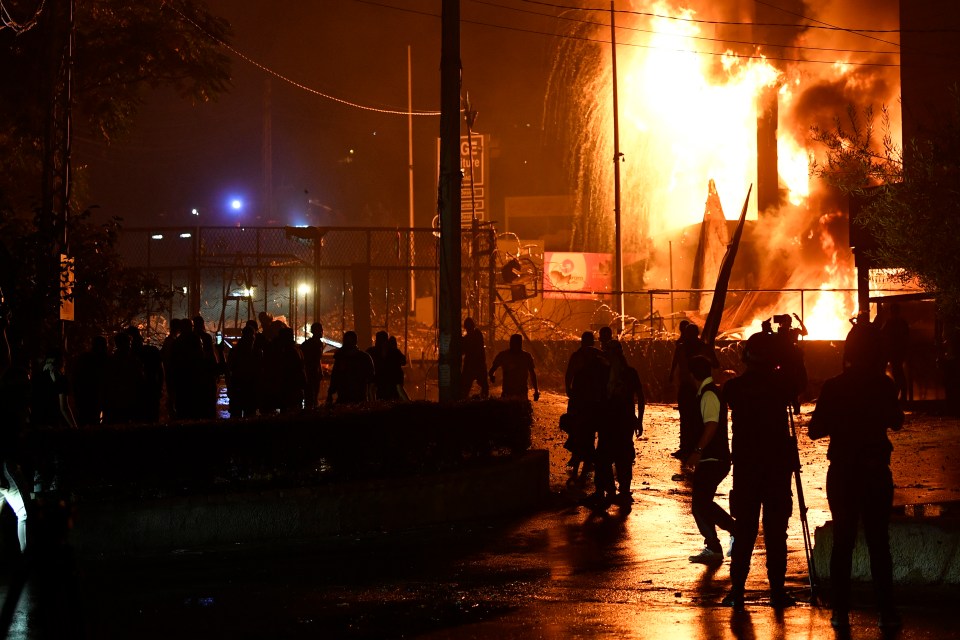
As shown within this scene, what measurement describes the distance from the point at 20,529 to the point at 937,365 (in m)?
16.3

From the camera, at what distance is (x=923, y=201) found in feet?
43.7

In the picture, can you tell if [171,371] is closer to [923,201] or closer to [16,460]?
[16,460]

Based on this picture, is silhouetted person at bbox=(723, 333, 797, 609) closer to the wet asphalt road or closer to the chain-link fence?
the wet asphalt road

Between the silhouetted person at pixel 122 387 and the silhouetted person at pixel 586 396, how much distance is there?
4.85m

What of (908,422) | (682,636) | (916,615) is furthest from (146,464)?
(908,422)

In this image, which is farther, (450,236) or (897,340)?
(897,340)

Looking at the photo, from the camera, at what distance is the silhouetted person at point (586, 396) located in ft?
39.2

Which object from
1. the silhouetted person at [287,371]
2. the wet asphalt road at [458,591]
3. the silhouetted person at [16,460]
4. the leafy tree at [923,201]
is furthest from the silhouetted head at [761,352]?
the silhouetted person at [287,371]

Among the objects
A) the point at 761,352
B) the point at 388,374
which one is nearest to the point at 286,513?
the point at 761,352

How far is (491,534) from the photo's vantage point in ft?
33.5

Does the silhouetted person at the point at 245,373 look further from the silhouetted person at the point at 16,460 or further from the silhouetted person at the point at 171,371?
the silhouetted person at the point at 16,460

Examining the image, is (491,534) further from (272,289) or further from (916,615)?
(272,289)

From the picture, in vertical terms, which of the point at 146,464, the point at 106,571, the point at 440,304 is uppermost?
the point at 440,304

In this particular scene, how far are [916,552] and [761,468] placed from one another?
1.30m
